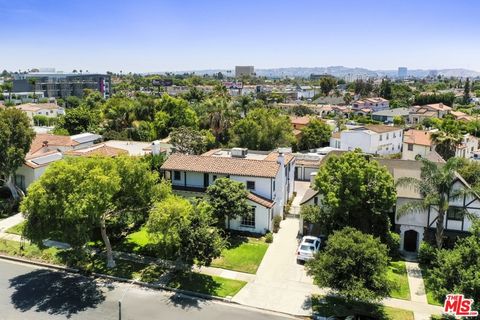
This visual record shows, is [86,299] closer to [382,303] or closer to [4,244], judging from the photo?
[4,244]

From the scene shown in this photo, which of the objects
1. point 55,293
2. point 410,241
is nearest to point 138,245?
point 55,293

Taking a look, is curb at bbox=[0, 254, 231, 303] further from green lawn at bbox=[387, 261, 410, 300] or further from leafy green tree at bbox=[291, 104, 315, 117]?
leafy green tree at bbox=[291, 104, 315, 117]

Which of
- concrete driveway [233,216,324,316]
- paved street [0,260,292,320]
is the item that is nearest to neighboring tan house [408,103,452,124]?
concrete driveway [233,216,324,316]

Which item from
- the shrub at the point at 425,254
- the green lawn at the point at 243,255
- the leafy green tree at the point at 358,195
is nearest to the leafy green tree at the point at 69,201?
the green lawn at the point at 243,255

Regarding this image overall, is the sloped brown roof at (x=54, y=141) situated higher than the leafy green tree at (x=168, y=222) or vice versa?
the sloped brown roof at (x=54, y=141)

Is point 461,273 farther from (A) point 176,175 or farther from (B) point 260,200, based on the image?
(A) point 176,175

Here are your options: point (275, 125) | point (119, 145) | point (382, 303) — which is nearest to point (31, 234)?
point (382, 303)

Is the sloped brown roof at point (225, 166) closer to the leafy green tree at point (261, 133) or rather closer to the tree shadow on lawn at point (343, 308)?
the tree shadow on lawn at point (343, 308)
